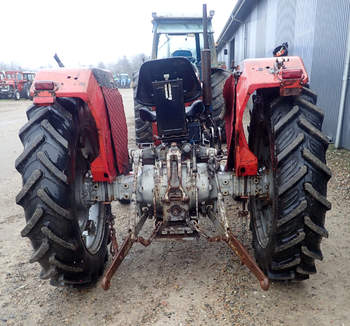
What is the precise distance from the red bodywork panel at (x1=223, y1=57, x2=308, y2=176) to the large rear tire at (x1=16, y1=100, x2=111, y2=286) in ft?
3.67

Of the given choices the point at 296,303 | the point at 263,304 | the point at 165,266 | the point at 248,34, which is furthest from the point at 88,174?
the point at 248,34

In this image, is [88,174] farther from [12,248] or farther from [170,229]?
[12,248]

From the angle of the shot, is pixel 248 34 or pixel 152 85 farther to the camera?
pixel 248 34

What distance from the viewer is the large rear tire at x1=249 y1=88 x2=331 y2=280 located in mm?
Answer: 1953

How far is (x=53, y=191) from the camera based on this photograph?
6.56 feet

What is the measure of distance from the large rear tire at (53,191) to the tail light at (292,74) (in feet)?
4.58

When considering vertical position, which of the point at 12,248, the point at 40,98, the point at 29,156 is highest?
the point at 40,98

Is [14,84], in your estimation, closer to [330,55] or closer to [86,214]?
[330,55]

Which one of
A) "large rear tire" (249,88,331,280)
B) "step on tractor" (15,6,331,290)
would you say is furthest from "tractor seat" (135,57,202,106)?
"large rear tire" (249,88,331,280)

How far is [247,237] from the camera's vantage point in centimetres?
311

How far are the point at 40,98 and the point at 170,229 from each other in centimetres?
120

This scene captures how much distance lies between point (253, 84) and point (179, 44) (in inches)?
172

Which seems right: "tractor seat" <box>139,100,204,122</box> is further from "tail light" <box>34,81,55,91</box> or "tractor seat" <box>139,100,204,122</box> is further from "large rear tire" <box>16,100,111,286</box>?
"tail light" <box>34,81,55,91</box>

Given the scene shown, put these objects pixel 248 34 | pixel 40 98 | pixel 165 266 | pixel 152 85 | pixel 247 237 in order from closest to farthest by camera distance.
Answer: pixel 40 98, pixel 152 85, pixel 165 266, pixel 247 237, pixel 248 34
